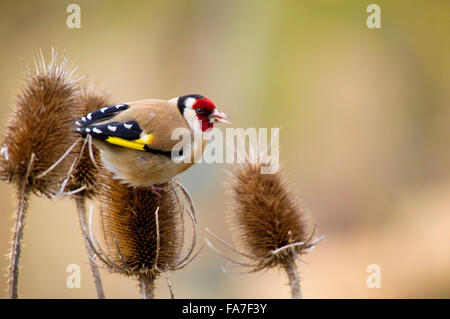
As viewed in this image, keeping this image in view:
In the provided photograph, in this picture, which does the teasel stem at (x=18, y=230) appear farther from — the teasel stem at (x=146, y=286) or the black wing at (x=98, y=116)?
the teasel stem at (x=146, y=286)

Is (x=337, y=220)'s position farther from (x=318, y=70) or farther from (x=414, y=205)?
(x=318, y=70)

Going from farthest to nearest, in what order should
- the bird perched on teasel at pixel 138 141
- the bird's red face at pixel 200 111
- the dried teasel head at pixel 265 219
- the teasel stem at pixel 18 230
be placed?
the bird's red face at pixel 200 111 → the dried teasel head at pixel 265 219 → the bird perched on teasel at pixel 138 141 → the teasel stem at pixel 18 230

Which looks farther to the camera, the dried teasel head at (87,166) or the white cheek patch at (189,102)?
the white cheek patch at (189,102)

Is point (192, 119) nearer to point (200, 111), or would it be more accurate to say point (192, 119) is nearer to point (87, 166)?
point (200, 111)

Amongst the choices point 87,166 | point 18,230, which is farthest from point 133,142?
point 18,230

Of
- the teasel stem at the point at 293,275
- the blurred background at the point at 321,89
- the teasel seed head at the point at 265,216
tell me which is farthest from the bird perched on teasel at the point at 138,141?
the blurred background at the point at 321,89

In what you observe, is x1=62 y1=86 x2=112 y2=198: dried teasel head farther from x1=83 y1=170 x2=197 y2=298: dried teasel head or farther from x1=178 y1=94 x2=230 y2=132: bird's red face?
x1=178 y1=94 x2=230 y2=132: bird's red face
